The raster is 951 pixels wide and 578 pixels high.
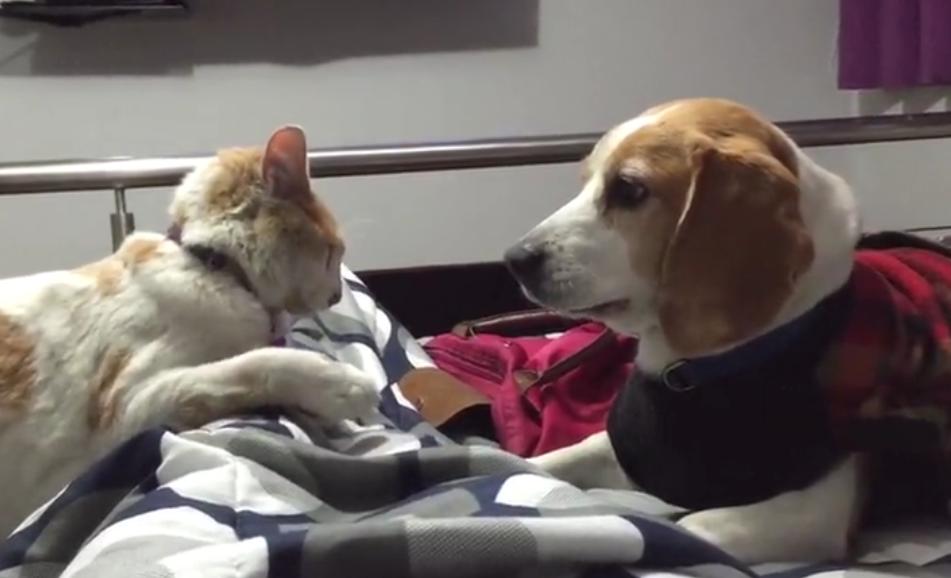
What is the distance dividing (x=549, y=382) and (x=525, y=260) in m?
0.30

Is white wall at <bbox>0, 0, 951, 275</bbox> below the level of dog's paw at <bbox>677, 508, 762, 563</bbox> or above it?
above

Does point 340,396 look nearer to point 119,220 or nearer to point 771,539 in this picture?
point 771,539

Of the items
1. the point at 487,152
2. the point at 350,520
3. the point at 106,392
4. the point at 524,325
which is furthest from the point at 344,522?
the point at 524,325

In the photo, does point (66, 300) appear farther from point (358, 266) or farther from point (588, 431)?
point (358, 266)

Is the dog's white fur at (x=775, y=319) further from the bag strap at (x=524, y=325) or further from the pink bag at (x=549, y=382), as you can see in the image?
the bag strap at (x=524, y=325)

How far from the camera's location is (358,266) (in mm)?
2432

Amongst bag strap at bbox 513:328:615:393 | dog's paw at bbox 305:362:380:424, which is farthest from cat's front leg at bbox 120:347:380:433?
bag strap at bbox 513:328:615:393

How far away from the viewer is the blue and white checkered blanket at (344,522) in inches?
26.7

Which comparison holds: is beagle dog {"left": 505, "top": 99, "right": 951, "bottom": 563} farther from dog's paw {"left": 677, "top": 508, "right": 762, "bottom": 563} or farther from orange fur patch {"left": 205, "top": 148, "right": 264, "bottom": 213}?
orange fur patch {"left": 205, "top": 148, "right": 264, "bottom": 213}

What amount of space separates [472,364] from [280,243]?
415mm

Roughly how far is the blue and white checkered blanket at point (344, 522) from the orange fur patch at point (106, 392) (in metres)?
0.14

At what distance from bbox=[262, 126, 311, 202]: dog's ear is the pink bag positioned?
0.30 meters

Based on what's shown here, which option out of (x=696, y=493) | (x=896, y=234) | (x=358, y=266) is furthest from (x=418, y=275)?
(x=696, y=493)

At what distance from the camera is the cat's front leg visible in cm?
107
